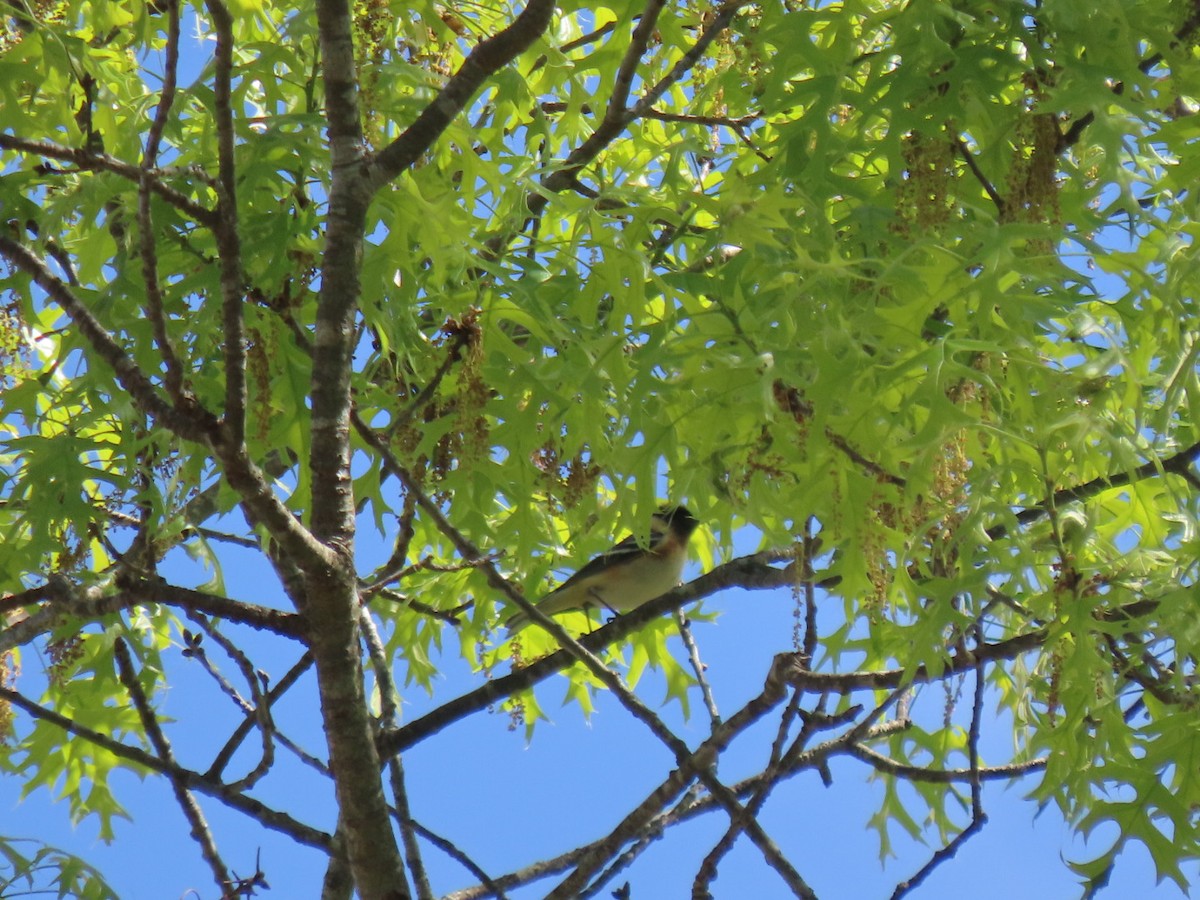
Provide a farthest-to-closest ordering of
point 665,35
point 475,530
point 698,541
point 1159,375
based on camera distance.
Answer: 1. point 698,541
2. point 665,35
3. point 475,530
4. point 1159,375

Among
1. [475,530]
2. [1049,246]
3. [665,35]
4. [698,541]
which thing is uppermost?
[665,35]

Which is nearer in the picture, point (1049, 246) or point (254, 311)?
point (1049, 246)

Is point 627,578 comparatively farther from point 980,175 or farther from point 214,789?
point 980,175

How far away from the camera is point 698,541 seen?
466 centimetres

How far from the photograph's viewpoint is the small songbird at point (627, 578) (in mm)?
4645

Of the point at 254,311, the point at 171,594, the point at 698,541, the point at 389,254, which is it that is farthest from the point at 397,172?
the point at 698,541

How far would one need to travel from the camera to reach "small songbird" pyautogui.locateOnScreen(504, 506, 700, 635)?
15.2ft

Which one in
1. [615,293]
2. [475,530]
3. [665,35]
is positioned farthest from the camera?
[665,35]

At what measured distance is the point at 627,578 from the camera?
473 centimetres

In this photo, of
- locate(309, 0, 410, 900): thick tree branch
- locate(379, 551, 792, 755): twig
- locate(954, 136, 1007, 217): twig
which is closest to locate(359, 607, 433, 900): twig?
locate(379, 551, 792, 755): twig

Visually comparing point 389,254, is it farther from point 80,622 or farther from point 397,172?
point 80,622

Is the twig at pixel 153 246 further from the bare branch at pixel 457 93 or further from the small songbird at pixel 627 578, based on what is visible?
the small songbird at pixel 627 578

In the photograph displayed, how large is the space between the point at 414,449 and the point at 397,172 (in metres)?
0.60

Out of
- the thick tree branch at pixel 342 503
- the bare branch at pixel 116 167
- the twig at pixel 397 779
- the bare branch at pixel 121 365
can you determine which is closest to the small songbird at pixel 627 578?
the twig at pixel 397 779
